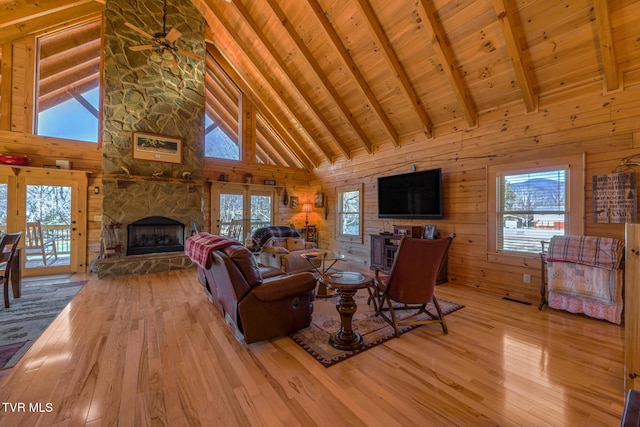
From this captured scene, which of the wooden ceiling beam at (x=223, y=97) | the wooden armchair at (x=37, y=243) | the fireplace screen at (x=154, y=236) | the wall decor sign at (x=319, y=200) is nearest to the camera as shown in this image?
the wooden armchair at (x=37, y=243)

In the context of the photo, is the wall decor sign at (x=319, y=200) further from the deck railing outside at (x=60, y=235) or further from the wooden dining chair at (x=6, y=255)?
the wooden dining chair at (x=6, y=255)

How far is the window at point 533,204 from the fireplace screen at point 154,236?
619 centimetres

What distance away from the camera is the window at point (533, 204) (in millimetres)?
3418

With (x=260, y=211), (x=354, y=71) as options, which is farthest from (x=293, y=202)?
(x=354, y=71)

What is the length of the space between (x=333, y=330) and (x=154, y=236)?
479 centimetres

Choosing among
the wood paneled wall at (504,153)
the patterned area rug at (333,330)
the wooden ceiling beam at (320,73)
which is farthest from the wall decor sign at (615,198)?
the wooden ceiling beam at (320,73)

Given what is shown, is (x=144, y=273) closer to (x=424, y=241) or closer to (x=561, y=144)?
(x=424, y=241)

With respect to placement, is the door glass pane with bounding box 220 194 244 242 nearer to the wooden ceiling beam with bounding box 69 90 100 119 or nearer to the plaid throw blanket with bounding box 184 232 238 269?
the wooden ceiling beam with bounding box 69 90 100 119

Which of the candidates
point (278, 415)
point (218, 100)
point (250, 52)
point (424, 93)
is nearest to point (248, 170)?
point (218, 100)

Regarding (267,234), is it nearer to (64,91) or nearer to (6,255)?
(6,255)

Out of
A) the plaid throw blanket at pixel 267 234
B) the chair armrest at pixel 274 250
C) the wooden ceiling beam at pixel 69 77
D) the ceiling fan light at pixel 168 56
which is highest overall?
the wooden ceiling beam at pixel 69 77

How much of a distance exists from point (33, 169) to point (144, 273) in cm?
277

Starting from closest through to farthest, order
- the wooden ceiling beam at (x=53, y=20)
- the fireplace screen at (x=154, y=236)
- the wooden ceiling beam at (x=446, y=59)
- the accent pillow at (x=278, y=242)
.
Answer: the wooden ceiling beam at (x=446, y=59), the wooden ceiling beam at (x=53, y=20), the fireplace screen at (x=154, y=236), the accent pillow at (x=278, y=242)

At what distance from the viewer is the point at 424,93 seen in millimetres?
4535
